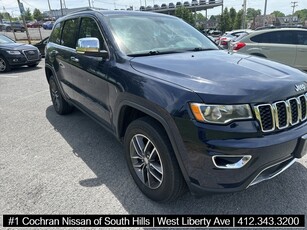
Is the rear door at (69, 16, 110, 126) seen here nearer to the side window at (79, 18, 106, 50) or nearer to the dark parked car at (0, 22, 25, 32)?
the side window at (79, 18, 106, 50)

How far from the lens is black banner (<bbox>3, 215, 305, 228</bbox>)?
234 centimetres

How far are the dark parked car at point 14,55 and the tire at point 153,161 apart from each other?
9452mm

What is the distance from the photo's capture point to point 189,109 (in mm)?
1982

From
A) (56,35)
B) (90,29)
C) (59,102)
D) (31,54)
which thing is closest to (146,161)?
(90,29)

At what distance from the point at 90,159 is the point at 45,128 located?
5.14 feet

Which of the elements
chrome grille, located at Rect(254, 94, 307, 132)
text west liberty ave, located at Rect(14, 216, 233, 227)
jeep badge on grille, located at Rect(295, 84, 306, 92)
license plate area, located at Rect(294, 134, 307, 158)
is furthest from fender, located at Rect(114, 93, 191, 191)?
jeep badge on grille, located at Rect(295, 84, 306, 92)

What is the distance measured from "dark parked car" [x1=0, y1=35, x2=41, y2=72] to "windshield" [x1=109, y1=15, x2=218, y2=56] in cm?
867

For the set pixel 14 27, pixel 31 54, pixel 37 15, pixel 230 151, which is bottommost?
pixel 31 54

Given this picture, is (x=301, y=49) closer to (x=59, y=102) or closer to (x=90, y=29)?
(x=90, y=29)

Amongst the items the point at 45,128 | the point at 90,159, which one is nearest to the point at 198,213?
the point at 90,159

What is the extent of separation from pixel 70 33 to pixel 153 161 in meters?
2.77

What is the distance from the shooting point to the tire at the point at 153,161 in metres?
2.25

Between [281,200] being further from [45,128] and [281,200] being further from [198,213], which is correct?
[45,128]

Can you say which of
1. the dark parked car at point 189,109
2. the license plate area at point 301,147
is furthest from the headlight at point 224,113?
the license plate area at point 301,147
